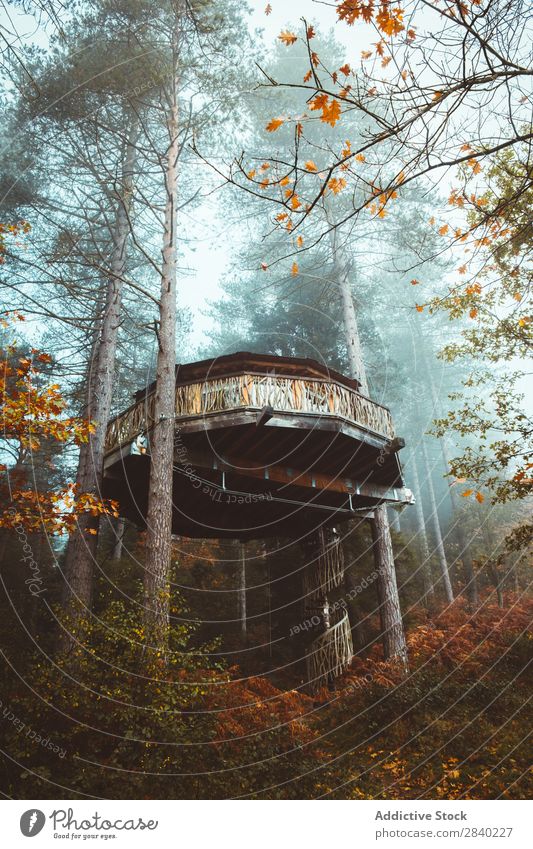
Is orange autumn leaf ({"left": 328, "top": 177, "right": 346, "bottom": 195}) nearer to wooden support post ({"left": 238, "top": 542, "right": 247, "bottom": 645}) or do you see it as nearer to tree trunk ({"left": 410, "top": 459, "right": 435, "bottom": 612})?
wooden support post ({"left": 238, "top": 542, "right": 247, "bottom": 645})

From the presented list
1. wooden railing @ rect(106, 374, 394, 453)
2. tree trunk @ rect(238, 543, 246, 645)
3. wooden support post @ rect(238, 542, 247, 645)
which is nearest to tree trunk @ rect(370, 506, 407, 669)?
wooden railing @ rect(106, 374, 394, 453)

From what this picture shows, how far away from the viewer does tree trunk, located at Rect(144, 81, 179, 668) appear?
21.3 ft

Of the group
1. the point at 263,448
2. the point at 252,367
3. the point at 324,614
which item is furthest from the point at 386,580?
the point at 252,367

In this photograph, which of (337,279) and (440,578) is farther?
(440,578)

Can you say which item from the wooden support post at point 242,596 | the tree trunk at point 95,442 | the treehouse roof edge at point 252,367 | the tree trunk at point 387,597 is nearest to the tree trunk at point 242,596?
the wooden support post at point 242,596

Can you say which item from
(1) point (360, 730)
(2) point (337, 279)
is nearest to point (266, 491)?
(1) point (360, 730)

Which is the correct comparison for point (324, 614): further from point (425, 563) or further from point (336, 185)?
point (336, 185)

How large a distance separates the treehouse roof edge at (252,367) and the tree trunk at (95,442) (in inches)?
41.2

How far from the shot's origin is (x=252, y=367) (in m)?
11.4

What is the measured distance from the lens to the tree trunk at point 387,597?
34.3ft

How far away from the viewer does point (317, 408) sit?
915 centimetres

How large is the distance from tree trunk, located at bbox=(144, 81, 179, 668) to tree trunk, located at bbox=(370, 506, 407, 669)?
553 cm
